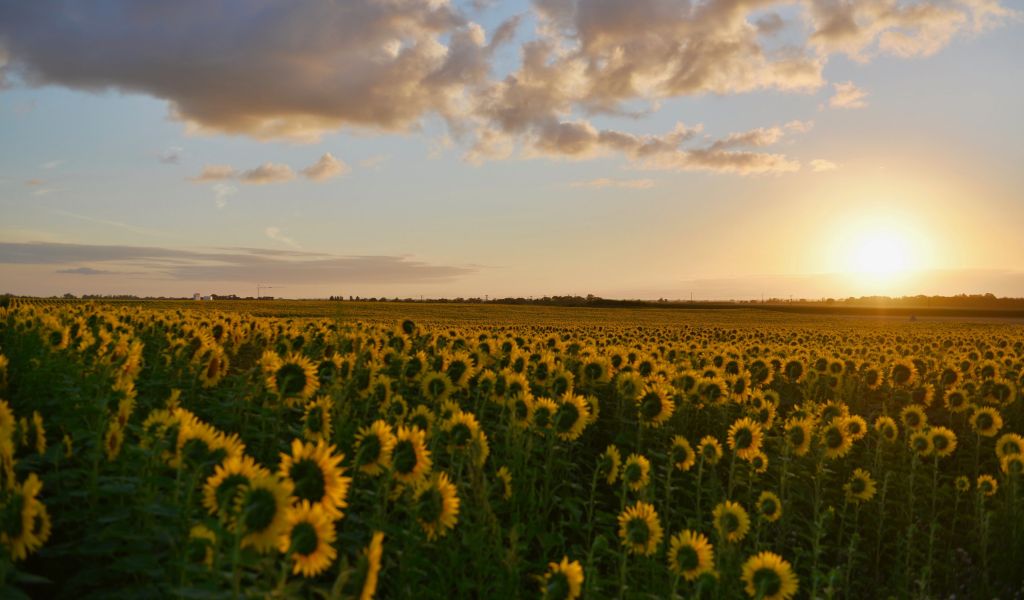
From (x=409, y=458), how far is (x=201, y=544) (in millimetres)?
1466

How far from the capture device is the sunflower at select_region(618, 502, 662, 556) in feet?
18.2

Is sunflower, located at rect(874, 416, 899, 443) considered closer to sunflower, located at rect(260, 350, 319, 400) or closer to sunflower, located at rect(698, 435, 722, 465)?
sunflower, located at rect(698, 435, 722, 465)

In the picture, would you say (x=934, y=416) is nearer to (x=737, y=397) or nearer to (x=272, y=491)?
(x=737, y=397)

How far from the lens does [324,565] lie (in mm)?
3535

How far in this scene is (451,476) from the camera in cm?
687

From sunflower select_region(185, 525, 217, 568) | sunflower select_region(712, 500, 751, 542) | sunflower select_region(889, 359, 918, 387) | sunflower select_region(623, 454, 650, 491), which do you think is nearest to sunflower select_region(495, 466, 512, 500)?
sunflower select_region(623, 454, 650, 491)

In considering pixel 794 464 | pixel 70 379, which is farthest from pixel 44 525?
pixel 794 464

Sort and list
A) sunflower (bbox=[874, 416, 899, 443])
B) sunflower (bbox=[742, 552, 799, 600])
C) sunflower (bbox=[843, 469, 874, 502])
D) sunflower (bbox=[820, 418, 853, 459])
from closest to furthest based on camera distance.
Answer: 1. sunflower (bbox=[742, 552, 799, 600])
2. sunflower (bbox=[843, 469, 874, 502])
3. sunflower (bbox=[820, 418, 853, 459])
4. sunflower (bbox=[874, 416, 899, 443])

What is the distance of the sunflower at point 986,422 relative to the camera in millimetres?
11578

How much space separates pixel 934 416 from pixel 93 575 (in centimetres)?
1551

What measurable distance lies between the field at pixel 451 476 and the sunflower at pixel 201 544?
15mm

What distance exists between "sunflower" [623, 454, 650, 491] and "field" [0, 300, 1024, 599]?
2 centimetres

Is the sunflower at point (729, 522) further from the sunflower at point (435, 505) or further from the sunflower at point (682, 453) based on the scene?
the sunflower at point (435, 505)

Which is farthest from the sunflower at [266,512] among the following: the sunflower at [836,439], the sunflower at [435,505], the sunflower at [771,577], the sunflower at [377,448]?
the sunflower at [836,439]
